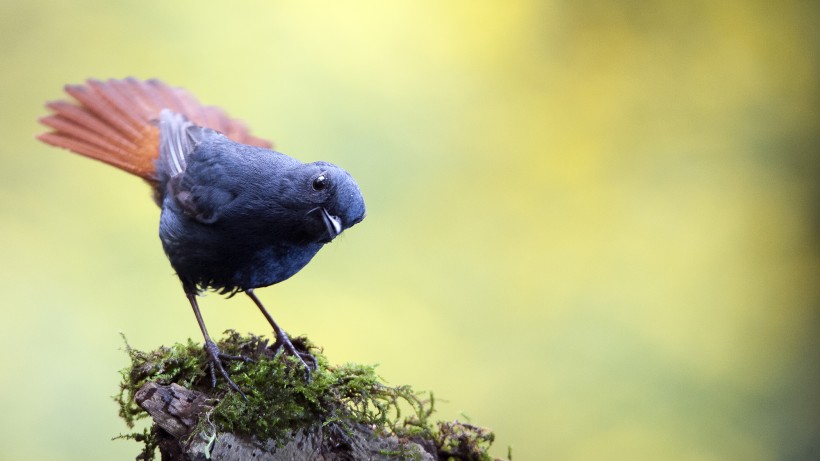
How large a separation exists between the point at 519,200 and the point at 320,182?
3.02 m

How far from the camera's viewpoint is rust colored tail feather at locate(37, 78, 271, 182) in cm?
416

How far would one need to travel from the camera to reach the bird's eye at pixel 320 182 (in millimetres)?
3051

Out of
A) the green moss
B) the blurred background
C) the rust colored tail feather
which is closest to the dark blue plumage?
the green moss

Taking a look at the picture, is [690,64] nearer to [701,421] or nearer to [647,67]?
[647,67]

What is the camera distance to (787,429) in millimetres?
5613

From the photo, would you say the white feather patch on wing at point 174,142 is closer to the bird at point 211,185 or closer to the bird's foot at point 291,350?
the bird at point 211,185

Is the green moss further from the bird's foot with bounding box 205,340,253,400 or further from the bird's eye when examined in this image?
the bird's eye

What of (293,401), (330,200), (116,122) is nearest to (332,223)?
(330,200)

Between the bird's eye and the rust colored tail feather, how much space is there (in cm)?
136

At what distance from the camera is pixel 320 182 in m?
3.07

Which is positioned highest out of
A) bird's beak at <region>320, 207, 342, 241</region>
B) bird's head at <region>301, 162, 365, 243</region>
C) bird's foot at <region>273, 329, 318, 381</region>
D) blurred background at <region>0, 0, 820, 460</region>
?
blurred background at <region>0, 0, 820, 460</region>

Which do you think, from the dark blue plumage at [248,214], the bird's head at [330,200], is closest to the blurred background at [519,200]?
the dark blue plumage at [248,214]

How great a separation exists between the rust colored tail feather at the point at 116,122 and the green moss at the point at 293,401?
1206 mm

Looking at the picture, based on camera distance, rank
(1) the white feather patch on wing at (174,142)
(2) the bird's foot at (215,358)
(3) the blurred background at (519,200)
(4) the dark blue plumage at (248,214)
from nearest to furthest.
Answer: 1. (4) the dark blue plumage at (248,214)
2. (2) the bird's foot at (215,358)
3. (1) the white feather patch on wing at (174,142)
4. (3) the blurred background at (519,200)
